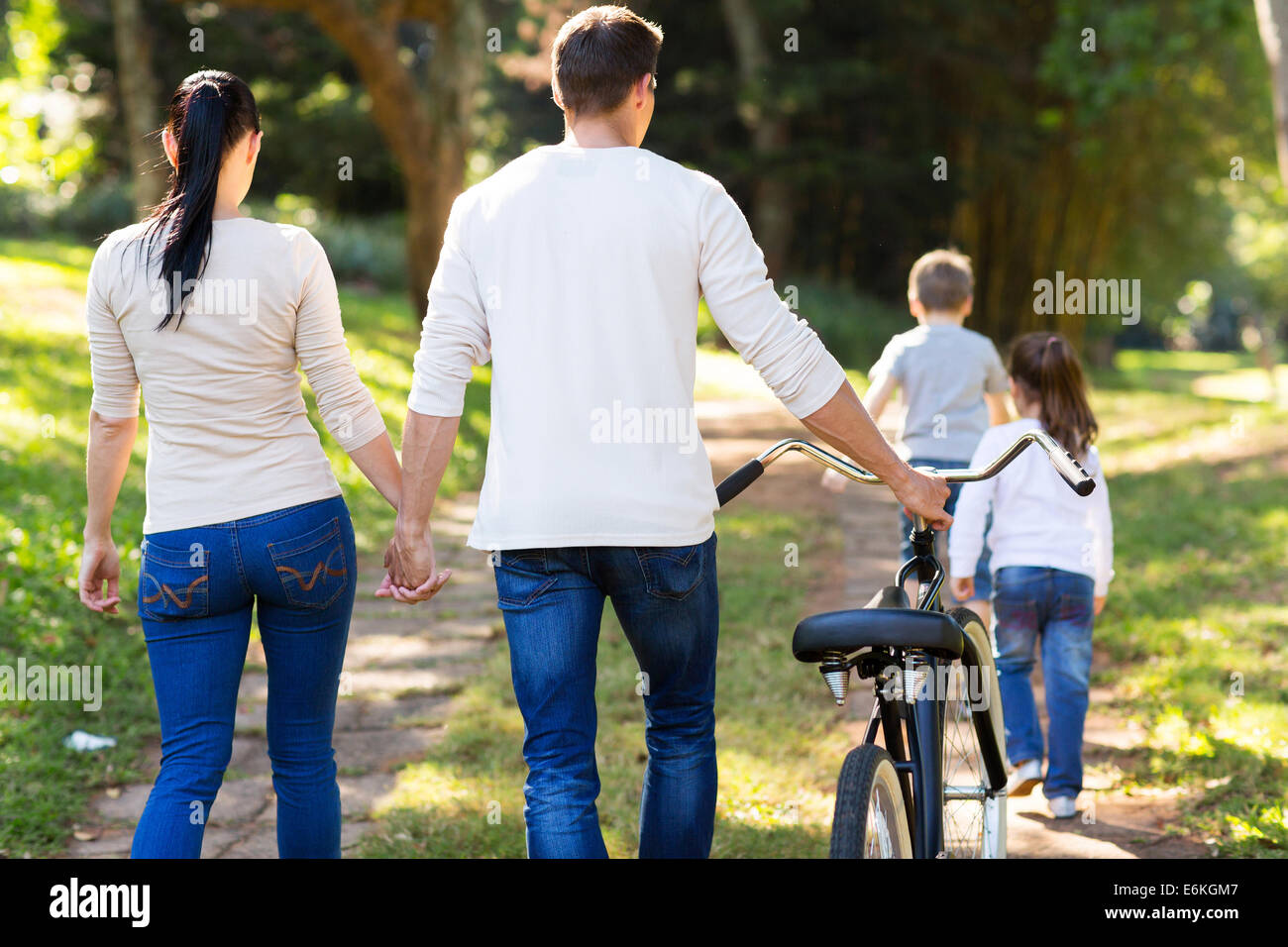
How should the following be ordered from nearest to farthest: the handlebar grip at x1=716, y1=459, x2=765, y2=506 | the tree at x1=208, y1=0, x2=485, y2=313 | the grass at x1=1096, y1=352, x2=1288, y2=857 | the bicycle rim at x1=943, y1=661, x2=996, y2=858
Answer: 1. the handlebar grip at x1=716, y1=459, x2=765, y2=506
2. the bicycle rim at x1=943, y1=661, x2=996, y2=858
3. the grass at x1=1096, y1=352, x2=1288, y2=857
4. the tree at x1=208, y1=0, x2=485, y2=313

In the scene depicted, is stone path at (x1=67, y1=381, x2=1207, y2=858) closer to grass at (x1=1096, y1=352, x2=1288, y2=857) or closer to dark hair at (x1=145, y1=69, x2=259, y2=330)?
grass at (x1=1096, y1=352, x2=1288, y2=857)

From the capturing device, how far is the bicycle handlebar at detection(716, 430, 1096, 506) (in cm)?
260

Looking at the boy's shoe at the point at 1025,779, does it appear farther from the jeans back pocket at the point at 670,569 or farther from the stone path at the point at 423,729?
the jeans back pocket at the point at 670,569

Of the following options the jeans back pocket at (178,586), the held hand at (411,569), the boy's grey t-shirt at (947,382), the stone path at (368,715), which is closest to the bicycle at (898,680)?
the held hand at (411,569)

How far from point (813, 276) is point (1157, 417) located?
8.79m

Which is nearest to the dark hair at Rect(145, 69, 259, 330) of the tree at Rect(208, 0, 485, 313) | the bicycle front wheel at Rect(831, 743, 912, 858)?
the bicycle front wheel at Rect(831, 743, 912, 858)

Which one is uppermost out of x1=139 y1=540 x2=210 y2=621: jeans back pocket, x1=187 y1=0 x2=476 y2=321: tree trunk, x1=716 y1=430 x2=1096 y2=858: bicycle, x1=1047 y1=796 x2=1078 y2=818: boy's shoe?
x1=187 y1=0 x2=476 y2=321: tree trunk

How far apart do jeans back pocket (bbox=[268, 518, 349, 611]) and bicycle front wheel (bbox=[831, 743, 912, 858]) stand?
106 centimetres

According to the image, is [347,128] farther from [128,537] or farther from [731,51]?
[128,537]

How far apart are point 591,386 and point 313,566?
0.70m

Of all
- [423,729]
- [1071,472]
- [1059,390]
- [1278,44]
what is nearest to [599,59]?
[1071,472]

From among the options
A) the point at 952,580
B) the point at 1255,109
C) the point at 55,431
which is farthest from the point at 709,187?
the point at 1255,109

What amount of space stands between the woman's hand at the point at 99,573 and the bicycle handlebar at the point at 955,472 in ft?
4.21
